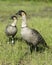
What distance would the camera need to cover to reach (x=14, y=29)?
823 cm

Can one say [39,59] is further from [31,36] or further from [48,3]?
[48,3]

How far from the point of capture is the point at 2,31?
34.0 feet

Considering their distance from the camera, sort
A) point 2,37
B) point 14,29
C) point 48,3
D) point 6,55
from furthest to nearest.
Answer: point 48,3
point 2,37
point 14,29
point 6,55

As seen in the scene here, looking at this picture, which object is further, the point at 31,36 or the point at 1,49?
the point at 1,49

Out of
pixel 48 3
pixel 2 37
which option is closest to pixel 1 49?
pixel 2 37

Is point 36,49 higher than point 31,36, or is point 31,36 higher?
point 31,36

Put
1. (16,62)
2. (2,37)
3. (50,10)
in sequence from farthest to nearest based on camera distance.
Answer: (50,10)
(2,37)
(16,62)

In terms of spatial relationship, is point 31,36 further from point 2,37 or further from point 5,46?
point 2,37

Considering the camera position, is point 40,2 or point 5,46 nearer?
point 5,46

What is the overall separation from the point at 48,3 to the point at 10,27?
15076 mm

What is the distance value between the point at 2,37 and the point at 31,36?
7.68 ft

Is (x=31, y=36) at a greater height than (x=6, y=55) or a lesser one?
greater

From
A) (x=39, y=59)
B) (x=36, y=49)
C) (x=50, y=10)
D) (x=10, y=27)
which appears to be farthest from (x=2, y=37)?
(x=50, y=10)

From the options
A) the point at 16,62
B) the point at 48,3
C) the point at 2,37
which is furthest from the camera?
the point at 48,3
